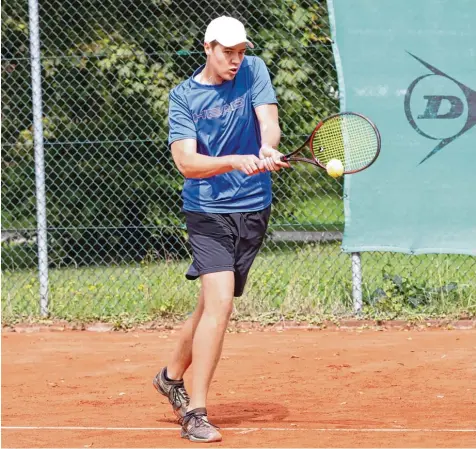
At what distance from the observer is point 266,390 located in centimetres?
567

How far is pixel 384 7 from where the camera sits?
289 inches

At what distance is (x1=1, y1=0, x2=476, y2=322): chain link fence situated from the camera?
25.6ft

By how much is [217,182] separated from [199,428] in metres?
1.12

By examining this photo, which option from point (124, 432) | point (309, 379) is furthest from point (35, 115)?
point (124, 432)

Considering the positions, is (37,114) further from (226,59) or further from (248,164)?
(248,164)

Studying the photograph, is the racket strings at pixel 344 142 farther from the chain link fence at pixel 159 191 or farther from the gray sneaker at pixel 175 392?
the chain link fence at pixel 159 191

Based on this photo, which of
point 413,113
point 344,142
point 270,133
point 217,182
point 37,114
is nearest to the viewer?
point 270,133

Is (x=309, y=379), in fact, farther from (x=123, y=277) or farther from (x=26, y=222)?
(x=26, y=222)

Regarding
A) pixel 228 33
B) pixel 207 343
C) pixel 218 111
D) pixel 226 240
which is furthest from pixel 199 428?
pixel 228 33

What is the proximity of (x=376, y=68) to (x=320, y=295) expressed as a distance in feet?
5.85

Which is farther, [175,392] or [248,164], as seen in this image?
[175,392]

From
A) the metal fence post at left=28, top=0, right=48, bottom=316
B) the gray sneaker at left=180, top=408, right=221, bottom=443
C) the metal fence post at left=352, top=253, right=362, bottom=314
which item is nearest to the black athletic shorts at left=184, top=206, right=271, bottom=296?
the gray sneaker at left=180, top=408, right=221, bottom=443

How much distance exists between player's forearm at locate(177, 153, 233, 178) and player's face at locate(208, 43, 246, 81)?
38 centimetres

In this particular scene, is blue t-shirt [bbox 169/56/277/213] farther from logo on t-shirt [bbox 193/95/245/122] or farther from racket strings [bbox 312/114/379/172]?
racket strings [bbox 312/114/379/172]
